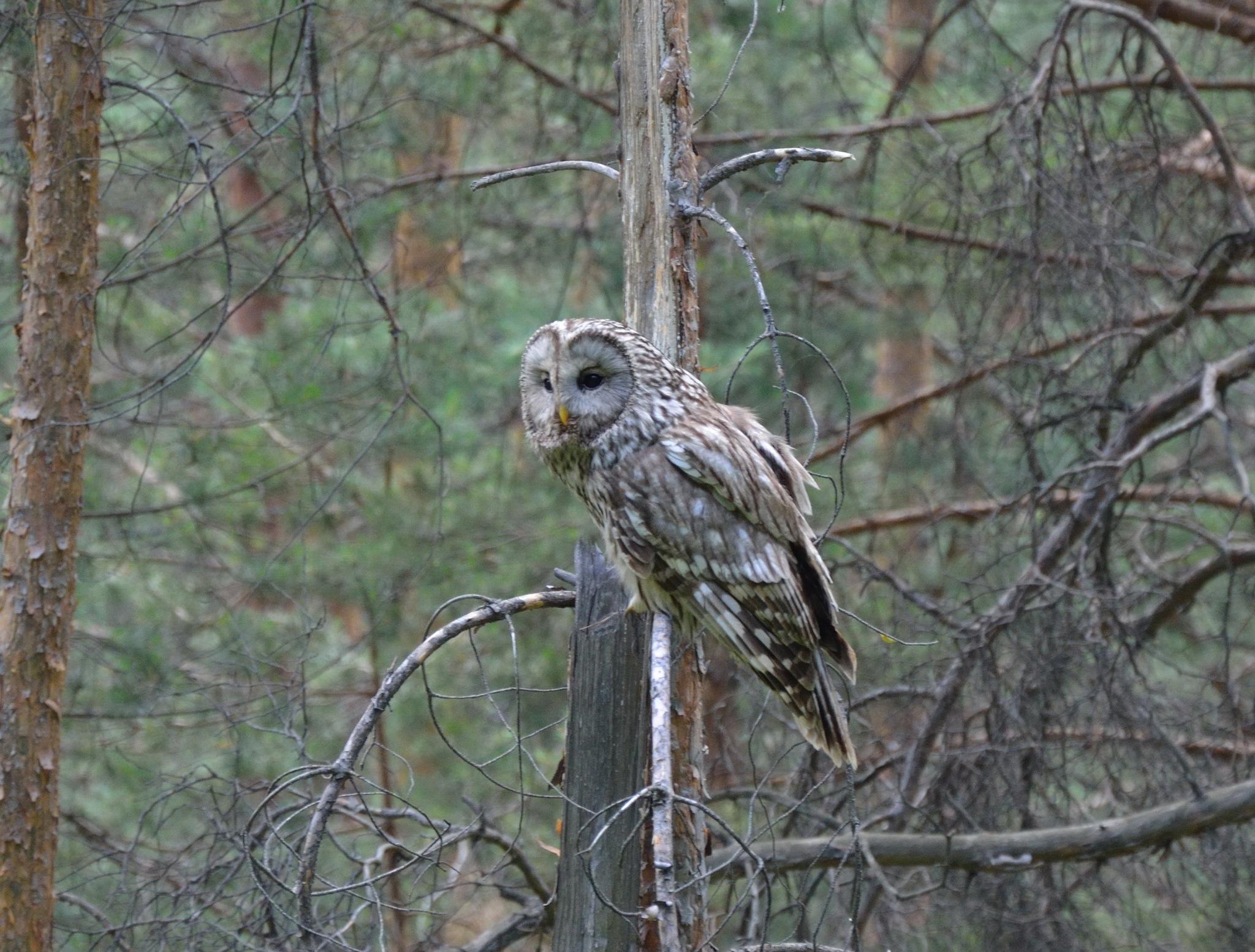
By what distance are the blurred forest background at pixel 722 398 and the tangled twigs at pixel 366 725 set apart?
115 mm

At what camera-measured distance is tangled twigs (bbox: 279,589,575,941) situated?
2.82m

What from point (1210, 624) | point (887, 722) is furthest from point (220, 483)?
point (1210, 624)

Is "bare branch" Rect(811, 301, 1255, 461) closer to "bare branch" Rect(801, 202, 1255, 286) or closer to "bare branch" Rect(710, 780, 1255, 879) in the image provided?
"bare branch" Rect(801, 202, 1255, 286)

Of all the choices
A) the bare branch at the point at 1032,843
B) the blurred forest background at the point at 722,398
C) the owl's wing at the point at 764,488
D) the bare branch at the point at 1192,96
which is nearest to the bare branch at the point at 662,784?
the blurred forest background at the point at 722,398

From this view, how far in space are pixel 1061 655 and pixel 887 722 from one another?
51.3 inches

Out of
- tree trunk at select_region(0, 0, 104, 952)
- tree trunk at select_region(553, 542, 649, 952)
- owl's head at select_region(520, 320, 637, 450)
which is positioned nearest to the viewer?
tree trunk at select_region(553, 542, 649, 952)

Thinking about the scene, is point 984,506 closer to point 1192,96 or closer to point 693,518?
point 1192,96

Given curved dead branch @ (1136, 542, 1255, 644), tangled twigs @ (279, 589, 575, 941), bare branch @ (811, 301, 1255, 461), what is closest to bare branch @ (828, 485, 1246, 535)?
curved dead branch @ (1136, 542, 1255, 644)

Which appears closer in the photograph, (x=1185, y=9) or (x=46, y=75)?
(x=46, y=75)

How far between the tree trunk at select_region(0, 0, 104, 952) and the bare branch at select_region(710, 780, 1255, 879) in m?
2.51

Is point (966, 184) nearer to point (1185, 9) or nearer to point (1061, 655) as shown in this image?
point (1185, 9)

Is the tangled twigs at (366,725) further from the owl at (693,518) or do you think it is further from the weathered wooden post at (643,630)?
the owl at (693,518)

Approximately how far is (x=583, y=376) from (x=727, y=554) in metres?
0.68

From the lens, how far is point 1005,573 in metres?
6.72
